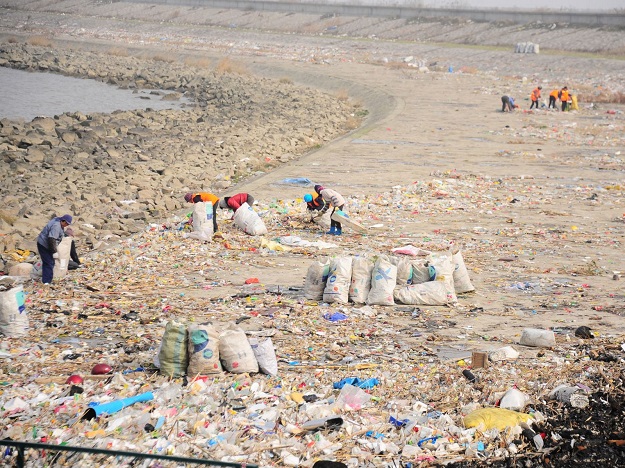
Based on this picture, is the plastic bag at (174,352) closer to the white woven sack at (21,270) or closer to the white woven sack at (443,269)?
the white woven sack at (443,269)

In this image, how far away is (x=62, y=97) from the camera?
38.4 m

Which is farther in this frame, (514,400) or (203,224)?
(203,224)

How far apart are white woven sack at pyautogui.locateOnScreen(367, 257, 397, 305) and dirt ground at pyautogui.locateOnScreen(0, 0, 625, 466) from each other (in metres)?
0.29

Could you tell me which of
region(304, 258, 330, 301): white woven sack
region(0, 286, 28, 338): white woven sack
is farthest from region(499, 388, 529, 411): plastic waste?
region(0, 286, 28, 338): white woven sack

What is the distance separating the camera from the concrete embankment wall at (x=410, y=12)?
58347 millimetres

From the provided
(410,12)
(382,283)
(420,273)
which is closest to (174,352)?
(382,283)

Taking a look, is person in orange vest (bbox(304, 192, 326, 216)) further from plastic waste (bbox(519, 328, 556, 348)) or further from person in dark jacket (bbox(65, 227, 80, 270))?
plastic waste (bbox(519, 328, 556, 348))

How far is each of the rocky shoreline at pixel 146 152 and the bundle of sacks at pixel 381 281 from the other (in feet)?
15.8

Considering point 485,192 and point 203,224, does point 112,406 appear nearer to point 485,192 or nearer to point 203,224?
point 203,224

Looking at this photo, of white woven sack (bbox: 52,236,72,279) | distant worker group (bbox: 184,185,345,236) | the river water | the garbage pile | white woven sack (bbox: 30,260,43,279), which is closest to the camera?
the garbage pile

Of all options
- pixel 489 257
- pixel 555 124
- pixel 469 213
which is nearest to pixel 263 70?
pixel 555 124

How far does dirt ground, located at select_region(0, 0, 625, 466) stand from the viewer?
10211 millimetres

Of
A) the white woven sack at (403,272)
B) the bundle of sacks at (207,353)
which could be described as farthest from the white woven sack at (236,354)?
the white woven sack at (403,272)

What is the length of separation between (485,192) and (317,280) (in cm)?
804
